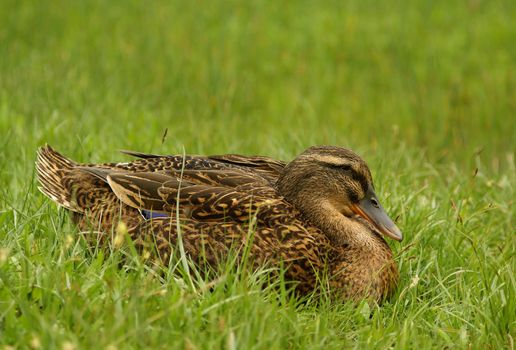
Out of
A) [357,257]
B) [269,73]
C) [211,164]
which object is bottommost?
[269,73]

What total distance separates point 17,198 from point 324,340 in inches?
84.9

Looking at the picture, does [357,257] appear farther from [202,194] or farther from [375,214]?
[202,194]

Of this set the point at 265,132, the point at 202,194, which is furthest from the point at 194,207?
the point at 265,132

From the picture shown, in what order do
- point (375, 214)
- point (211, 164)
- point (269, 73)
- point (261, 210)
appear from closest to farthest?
point (261, 210) < point (375, 214) < point (211, 164) < point (269, 73)

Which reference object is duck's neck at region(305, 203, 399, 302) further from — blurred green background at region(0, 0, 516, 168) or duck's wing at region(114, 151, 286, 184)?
blurred green background at region(0, 0, 516, 168)

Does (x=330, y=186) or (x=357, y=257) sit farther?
(x=330, y=186)

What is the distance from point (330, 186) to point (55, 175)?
1.53 meters

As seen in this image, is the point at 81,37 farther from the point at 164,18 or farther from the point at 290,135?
the point at 290,135

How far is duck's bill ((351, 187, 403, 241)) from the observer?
475 cm

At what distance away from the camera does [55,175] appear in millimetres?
5156

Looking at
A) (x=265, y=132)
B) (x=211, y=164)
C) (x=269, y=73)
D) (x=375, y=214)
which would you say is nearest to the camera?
→ (x=375, y=214)

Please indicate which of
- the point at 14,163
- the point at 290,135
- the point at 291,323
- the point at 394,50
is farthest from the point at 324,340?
the point at 394,50

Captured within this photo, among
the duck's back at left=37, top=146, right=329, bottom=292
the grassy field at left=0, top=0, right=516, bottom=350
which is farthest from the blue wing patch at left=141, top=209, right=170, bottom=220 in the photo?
the grassy field at left=0, top=0, right=516, bottom=350

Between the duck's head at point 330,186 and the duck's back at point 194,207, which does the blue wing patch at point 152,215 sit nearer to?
the duck's back at point 194,207
